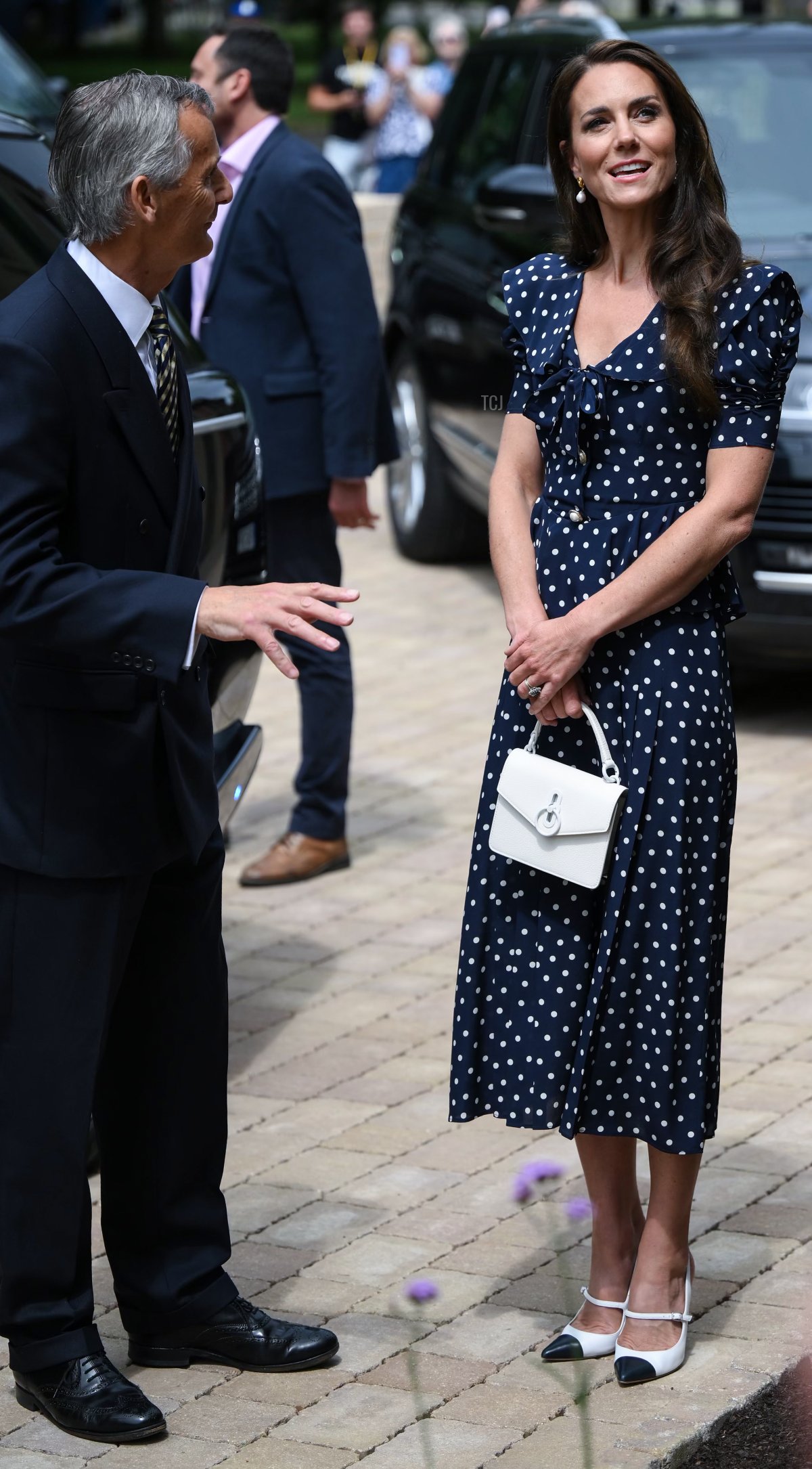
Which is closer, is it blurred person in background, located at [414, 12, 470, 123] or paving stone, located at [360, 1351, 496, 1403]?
paving stone, located at [360, 1351, 496, 1403]

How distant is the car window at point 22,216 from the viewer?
15.1 feet

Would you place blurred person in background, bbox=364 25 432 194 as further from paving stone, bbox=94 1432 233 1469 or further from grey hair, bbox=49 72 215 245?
paving stone, bbox=94 1432 233 1469

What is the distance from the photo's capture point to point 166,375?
10.7 ft

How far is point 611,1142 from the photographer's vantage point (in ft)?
11.6

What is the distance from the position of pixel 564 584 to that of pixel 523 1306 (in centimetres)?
125

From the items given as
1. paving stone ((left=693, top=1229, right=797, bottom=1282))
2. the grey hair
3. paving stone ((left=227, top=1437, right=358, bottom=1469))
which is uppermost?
the grey hair

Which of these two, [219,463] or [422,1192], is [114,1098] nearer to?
[422,1192]

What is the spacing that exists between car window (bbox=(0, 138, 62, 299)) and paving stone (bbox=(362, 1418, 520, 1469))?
2.44 metres

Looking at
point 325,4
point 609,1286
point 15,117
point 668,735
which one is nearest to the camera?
point 668,735

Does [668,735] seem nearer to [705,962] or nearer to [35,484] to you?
[705,962]

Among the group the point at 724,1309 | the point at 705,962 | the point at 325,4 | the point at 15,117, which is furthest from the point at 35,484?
the point at 325,4

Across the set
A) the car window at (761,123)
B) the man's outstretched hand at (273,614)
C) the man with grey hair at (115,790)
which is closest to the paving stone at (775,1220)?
the man with grey hair at (115,790)

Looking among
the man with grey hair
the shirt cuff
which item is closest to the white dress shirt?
the man with grey hair

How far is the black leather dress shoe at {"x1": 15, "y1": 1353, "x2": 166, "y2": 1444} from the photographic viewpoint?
3289mm
